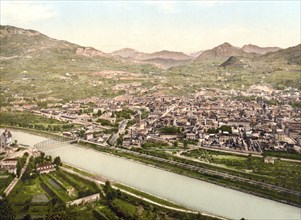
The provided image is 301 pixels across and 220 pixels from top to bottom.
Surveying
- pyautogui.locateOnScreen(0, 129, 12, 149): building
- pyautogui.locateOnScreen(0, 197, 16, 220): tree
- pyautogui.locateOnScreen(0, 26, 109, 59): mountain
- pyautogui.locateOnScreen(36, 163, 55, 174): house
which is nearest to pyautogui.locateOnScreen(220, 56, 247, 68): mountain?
pyautogui.locateOnScreen(0, 26, 109, 59): mountain

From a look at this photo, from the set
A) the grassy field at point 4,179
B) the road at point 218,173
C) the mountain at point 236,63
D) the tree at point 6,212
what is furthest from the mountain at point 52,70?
the tree at point 6,212

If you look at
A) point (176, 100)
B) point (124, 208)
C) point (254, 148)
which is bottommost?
point (124, 208)

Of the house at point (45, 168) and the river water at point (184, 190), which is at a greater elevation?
the house at point (45, 168)

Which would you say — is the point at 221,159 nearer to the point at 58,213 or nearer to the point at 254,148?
the point at 254,148

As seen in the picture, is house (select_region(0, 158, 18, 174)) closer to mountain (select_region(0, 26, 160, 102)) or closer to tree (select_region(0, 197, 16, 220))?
tree (select_region(0, 197, 16, 220))

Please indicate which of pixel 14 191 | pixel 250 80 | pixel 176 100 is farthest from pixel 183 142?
pixel 250 80

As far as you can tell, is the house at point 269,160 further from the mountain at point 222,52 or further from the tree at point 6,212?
the mountain at point 222,52

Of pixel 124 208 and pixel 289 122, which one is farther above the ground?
pixel 289 122
